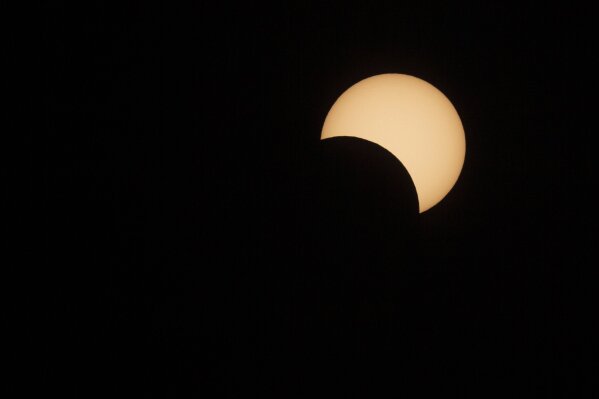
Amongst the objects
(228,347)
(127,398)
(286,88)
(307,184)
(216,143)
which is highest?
(286,88)

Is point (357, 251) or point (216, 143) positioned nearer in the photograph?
point (357, 251)

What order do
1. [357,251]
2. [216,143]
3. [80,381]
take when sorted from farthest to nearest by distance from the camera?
[216,143]
[80,381]
[357,251]

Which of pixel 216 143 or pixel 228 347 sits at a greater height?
pixel 216 143

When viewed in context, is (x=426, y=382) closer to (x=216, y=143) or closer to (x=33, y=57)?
(x=216, y=143)

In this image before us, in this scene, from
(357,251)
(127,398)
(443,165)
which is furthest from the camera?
(127,398)

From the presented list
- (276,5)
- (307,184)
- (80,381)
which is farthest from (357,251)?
(276,5)

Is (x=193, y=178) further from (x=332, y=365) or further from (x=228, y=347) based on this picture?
(x=332, y=365)

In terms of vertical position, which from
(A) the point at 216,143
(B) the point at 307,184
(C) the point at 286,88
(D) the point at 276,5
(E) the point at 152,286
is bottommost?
(E) the point at 152,286

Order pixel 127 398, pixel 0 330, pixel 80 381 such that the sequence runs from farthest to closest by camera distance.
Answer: pixel 0 330
pixel 80 381
pixel 127 398

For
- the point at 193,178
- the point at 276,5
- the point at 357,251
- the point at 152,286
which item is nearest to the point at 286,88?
the point at 276,5
